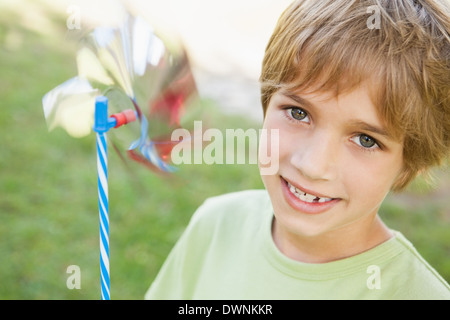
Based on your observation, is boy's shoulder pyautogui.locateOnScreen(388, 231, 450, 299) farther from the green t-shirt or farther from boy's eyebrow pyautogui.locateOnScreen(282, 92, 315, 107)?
boy's eyebrow pyautogui.locateOnScreen(282, 92, 315, 107)

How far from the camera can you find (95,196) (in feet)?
8.61

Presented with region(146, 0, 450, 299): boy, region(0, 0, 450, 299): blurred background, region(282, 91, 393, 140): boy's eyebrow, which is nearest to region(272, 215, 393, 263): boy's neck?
region(146, 0, 450, 299): boy

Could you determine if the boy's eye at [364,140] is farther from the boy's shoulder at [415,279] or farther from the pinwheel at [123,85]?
the pinwheel at [123,85]

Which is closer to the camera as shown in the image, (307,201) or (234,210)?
(307,201)

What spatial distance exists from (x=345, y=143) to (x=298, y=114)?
105mm

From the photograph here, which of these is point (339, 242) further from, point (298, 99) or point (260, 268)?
point (298, 99)

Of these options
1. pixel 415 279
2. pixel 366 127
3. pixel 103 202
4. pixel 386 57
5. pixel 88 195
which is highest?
pixel 88 195

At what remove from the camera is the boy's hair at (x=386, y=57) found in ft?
3.20

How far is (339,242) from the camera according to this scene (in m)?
1.18

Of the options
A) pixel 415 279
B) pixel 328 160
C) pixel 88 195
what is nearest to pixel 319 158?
pixel 328 160

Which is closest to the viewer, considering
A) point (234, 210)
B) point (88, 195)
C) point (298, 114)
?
point (298, 114)

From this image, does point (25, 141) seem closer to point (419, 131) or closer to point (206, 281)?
point (206, 281)

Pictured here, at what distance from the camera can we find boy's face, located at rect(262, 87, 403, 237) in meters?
1.00
